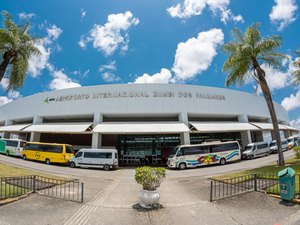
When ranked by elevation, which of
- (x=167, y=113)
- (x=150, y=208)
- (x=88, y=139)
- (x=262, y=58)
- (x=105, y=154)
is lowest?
(x=150, y=208)

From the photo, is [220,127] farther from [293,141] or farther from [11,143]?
[11,143]

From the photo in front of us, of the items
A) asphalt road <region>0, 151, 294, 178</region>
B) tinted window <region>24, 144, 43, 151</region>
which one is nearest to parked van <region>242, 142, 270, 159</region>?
asphalt road <region>0, 151, 294, 178</region>

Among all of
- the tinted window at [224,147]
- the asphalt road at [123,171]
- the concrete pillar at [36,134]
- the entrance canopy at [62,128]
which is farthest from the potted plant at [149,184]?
the concrete pillar at [36,134]

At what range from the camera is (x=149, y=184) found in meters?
7.08

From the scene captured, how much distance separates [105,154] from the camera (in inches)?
784

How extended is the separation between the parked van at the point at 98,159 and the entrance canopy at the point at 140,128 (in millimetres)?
2792

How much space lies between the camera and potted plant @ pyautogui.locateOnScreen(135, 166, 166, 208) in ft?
22.6

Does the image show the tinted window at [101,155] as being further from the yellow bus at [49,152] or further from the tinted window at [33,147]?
the tinted window at [33,147]

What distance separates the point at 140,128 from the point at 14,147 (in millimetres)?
19591

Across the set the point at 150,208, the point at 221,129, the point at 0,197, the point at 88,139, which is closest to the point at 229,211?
the point at 150,208

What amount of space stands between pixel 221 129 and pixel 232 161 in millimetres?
4424

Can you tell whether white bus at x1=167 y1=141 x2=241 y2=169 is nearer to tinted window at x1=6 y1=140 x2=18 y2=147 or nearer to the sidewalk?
the sidewalk

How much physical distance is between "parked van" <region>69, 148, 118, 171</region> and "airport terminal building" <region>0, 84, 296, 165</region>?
279cm

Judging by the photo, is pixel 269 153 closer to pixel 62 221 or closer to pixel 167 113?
pixel 167 113
